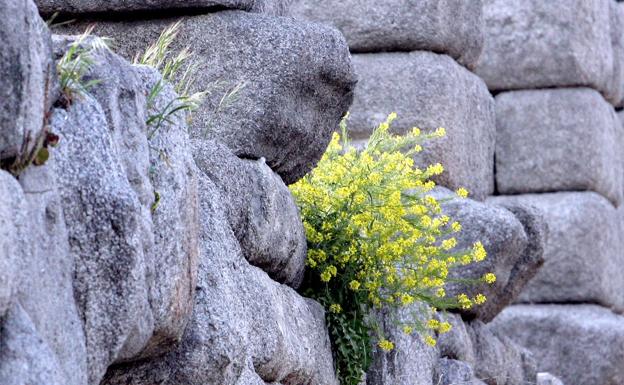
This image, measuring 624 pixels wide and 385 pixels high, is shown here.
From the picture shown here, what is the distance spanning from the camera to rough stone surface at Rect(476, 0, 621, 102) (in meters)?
6.74

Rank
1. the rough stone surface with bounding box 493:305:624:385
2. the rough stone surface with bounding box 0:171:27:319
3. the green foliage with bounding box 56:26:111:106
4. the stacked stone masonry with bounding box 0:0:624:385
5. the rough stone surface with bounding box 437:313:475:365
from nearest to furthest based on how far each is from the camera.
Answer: the rough stone surface with bounding box 0:171:27:319 < the stacked stone masonry with bounding box 0:0:624:385 < the green foliage with bounding box 56:26:111:106 < the rough stone surface with bounding box 437:313:475:365 < the rough stone surface with bounding box 493:305:624:385

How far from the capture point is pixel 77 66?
7.06 ft

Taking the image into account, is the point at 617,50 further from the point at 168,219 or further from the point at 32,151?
the point at 32,151

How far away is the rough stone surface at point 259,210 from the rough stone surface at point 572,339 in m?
3.43

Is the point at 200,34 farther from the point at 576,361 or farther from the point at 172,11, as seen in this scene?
the point at 576,361

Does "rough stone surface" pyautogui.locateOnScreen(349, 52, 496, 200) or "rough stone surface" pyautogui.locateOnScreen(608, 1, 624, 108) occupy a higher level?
"rough stone surface" pyautogui.locateOnScreen(349, 52, 496, 200)

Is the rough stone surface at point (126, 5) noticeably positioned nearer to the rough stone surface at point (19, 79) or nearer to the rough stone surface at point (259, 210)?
the rough stone surface at point (259, 210)

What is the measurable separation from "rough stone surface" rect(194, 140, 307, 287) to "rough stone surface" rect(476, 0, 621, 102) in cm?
357

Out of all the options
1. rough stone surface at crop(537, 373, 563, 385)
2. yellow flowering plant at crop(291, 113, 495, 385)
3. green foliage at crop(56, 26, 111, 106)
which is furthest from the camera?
rough stone surface at crop(537, 373, 563, 385)

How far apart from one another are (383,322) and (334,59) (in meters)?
0.85

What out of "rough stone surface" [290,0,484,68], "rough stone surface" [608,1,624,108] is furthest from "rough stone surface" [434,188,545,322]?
"rough stone surface" [608,1,624,108]

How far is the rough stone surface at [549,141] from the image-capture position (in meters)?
6.82

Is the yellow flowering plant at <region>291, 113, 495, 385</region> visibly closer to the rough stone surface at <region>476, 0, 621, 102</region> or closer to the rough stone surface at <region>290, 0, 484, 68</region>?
the rough stone surface at <region>290, 0, 484, 68</region>

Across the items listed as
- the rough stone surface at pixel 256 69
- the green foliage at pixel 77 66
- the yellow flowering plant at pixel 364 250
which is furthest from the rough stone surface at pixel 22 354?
the yellow flowering plant at pixel 364 250
